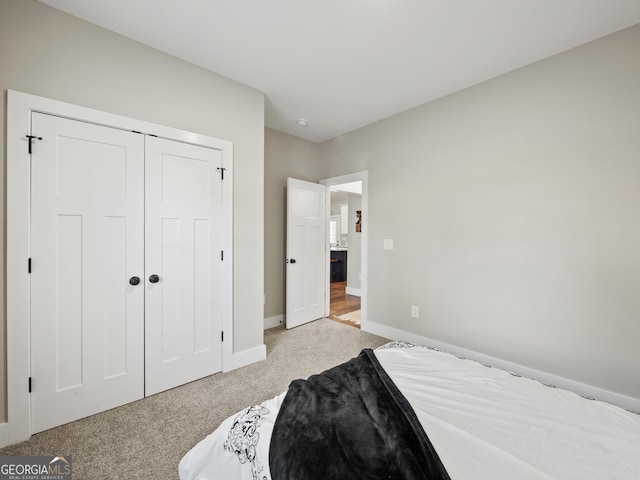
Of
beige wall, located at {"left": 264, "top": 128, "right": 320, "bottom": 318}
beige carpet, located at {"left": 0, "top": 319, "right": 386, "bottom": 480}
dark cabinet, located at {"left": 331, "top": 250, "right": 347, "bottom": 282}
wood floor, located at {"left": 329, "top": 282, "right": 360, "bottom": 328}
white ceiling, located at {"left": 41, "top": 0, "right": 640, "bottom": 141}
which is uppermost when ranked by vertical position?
white ceiling, located at {"left": 41, "top": 0, "right": 640, "bottom": 141}

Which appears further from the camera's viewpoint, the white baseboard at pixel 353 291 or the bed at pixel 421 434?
the white baseboard at pixel 353 291

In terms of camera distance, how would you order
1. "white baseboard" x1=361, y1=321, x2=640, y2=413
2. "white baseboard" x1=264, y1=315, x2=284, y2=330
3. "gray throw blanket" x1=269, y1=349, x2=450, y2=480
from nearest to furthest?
1. "gray throw blanket" x1=269, y1=349, x2=450, y2=480
2. "white baseboard" x1=361, y1=321, x2=640, y2=413
3. "white baseboard" x1=264, y1=315, x2=284, y2=330

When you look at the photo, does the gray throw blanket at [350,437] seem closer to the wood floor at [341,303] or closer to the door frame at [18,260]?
the door frame at [18,260]

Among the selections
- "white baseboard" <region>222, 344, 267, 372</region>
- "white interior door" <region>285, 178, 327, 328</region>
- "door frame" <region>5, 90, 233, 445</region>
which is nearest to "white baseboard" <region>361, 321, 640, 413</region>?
"white interior door" <region>285, 178, 327, 328</region>

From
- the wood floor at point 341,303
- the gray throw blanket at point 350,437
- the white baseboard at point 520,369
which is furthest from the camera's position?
the wood floor at point 341,303

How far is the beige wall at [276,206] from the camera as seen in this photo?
3729 mm

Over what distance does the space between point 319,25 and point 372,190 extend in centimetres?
198

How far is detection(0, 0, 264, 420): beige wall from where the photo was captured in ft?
5.60

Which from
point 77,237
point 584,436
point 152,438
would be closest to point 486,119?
point 584,436

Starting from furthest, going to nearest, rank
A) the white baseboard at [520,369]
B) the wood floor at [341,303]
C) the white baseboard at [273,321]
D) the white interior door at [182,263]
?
the wood floor at [341,303]
the white baseboard at [273,321]
the white interior door at [182,263]
the white baseboard at [520,369]

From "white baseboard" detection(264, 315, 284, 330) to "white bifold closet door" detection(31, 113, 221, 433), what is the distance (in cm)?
120

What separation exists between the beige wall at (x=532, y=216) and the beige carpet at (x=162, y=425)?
139 centimetres

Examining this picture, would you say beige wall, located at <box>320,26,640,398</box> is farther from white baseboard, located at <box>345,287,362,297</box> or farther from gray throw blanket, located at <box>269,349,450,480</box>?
white baseboard, located at <box>345,287,362,297</box>

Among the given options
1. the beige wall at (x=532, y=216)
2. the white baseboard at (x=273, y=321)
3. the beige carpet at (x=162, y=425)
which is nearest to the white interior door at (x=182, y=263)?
the beige carpet at (x=162, y=425)
